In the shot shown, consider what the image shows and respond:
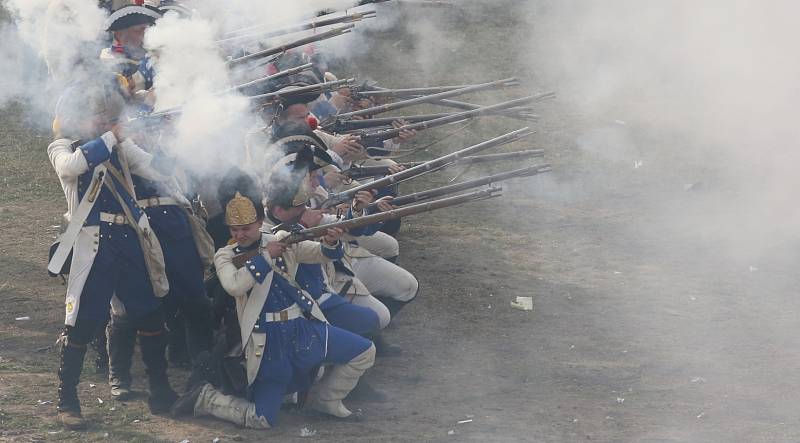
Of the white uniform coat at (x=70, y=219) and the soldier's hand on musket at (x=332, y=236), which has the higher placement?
the white uniform coat at (x=70, y=219)

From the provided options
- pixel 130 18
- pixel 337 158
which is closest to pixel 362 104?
pixel 337 158

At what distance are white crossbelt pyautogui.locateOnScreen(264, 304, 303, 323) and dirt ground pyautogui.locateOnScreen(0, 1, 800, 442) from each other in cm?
70

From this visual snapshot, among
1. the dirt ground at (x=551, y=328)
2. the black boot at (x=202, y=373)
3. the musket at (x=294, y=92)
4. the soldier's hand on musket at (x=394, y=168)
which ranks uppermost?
the musket at (x=294, y=92)

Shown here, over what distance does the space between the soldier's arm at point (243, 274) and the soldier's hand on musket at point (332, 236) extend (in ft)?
1.33

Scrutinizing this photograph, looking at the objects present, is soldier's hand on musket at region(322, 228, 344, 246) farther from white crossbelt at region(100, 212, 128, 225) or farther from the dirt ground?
white crossbelt at region(100, 212, 128, 225)

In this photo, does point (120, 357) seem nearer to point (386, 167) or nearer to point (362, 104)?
point (386, 167)

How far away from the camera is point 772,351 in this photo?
8773 millimetres

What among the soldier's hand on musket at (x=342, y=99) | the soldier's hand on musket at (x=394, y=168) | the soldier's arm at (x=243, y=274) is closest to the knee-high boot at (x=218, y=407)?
the soldier's arm at (x=243, y=274)

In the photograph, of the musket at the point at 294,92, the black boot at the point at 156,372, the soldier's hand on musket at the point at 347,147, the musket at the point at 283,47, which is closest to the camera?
the black boot at the point at 156,372

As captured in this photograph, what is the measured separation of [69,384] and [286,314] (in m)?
1.43

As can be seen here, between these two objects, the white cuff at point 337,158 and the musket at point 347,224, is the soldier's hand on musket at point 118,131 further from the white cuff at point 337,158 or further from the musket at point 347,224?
the white cuff at point 337,158

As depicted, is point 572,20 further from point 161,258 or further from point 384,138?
point 161,258

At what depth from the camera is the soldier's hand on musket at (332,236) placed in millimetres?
7414

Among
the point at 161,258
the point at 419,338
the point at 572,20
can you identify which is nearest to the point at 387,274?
the point at 419,338
